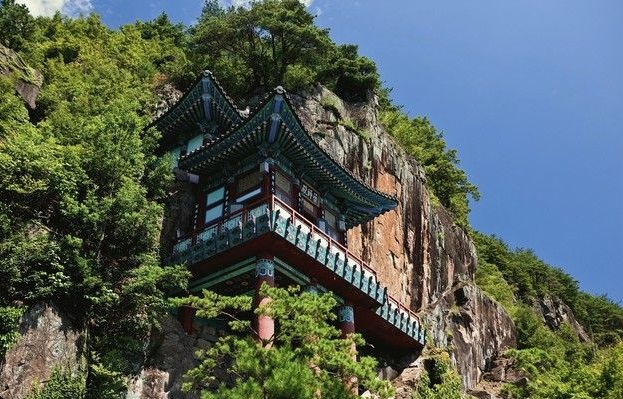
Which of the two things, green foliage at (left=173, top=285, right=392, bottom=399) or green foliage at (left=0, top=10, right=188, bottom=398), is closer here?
green foliage at (left=173, top=285, right=392, bottom=399)

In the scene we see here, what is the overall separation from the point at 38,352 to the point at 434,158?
115ft

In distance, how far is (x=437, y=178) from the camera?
154ft

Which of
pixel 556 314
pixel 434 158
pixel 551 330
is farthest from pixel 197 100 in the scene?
pixel 556 314

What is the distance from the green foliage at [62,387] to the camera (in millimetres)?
15773

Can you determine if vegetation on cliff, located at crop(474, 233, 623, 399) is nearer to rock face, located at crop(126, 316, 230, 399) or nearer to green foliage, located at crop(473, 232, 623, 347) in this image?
green foliage, located at crop(473, 232, 623, 347)

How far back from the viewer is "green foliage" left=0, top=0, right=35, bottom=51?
29.1 m

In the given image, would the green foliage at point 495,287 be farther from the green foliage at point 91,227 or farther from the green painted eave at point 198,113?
the green foliage at point 91,227

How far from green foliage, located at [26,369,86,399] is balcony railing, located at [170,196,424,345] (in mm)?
5629

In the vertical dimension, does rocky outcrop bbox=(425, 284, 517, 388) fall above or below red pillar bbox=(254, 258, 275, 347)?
above

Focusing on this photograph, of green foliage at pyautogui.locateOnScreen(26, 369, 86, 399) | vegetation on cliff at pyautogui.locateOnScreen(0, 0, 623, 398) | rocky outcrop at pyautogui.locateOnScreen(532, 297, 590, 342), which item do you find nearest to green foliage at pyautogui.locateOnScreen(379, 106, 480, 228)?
vegetation on cliff at pyautogui.locateOnScreen(0, 0, 623, 398)

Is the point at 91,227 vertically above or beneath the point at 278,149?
beneath

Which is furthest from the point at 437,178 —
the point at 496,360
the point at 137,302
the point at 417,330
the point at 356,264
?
the point at 137,302

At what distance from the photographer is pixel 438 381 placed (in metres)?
28.2

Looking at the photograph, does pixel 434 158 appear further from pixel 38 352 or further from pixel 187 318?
pixel 38 352
